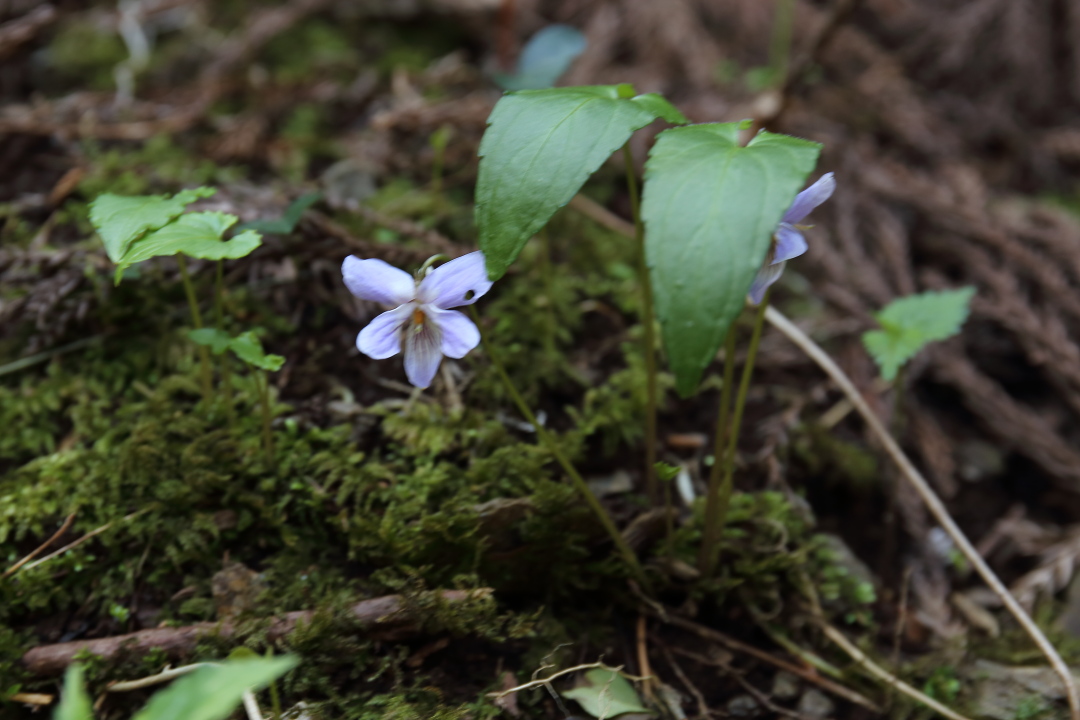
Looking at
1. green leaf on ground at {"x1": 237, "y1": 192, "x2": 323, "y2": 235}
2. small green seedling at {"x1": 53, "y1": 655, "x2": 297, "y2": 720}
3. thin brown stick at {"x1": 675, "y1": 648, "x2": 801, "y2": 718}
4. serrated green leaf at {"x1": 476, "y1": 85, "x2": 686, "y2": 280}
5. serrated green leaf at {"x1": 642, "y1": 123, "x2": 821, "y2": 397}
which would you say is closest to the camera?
small green seedling at {"x1": 53, "y1": 655, "x2": 297, "y2": 720}

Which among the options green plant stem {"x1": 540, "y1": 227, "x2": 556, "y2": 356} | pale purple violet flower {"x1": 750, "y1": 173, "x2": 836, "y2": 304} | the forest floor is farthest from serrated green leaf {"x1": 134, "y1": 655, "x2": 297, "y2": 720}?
green plant stem {"x1": 540, "y1": 227, "x2": 556, "y2": 356}

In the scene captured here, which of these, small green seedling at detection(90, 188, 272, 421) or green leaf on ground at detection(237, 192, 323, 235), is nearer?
small green seedling at detection(90, 188, 272, 421)

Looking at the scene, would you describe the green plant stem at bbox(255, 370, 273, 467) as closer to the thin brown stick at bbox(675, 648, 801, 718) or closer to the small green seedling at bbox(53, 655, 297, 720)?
the small green seedling at bbox(53, 655, 297, 720)

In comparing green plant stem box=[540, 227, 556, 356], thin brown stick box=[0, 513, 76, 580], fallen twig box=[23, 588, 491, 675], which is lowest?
fallen twig box=[23, 588, 491, 675]

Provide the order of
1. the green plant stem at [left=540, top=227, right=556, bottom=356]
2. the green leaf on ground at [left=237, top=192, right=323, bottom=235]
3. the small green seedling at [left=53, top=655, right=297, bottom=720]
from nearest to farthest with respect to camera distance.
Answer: the small green seedling at [left=53, top=655, right=297, bottom=720], the green leaf on ground at [left=237, top=192, right=323, bottom=235], the green plant stem at [left=540, top=227, right=556, bottom=356]

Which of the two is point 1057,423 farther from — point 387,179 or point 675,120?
point 387,179

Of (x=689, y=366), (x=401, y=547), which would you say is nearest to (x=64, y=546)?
(x=401, y=547)

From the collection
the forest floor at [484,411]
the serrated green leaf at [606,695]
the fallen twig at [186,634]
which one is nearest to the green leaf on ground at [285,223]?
the forest floor at [484,411]
